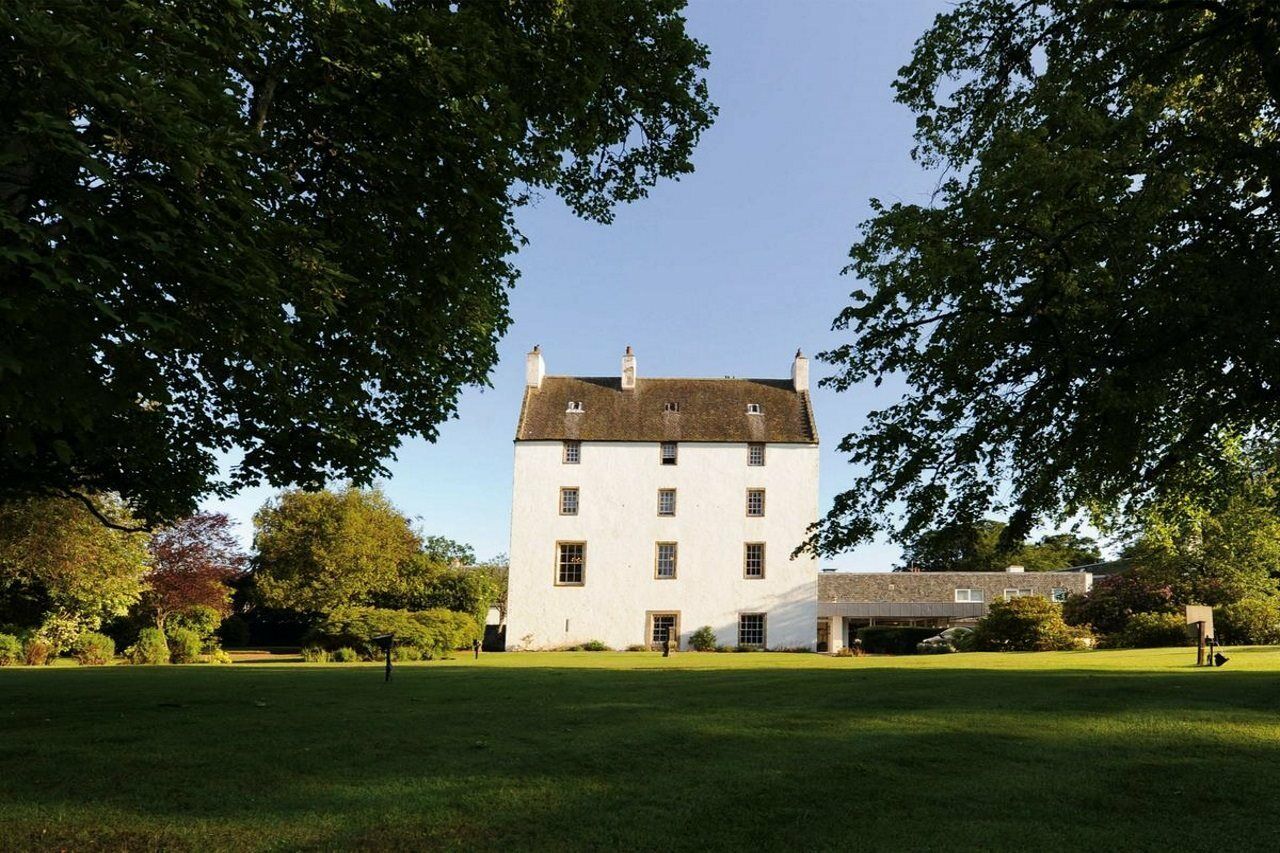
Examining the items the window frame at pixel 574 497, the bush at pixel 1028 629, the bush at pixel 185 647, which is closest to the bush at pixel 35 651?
the bush at pixel 185 647

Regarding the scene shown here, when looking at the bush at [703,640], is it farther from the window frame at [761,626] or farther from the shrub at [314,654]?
the shrub at [314,654]

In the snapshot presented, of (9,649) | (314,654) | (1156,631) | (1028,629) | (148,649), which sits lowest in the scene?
(314,654)

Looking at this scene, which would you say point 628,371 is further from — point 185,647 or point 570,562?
point 185,647

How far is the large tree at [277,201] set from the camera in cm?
759

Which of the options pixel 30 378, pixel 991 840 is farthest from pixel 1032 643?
pixel 30 378

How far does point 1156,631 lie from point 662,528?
2315 centimetres

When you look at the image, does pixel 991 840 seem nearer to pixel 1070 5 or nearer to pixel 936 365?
pixel 936 365

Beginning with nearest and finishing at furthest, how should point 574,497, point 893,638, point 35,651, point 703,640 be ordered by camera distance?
point 35,651
point 703,640
point 574,497
point 893,638

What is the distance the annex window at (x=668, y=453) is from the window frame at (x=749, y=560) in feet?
19.8

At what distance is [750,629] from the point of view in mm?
44875

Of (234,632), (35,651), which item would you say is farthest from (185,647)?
(234,632)

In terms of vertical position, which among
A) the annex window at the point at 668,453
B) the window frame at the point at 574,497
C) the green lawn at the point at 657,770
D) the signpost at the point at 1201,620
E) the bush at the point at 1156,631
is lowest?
the bush at the point at 1156,631

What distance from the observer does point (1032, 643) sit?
34938mm

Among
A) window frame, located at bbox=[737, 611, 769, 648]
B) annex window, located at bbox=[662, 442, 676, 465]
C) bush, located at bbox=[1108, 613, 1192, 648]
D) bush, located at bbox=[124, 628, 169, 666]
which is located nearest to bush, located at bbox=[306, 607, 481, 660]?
bush, located at bbox=[124, 628, 169, 666]
